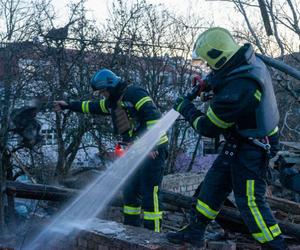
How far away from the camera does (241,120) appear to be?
3641 millimetres

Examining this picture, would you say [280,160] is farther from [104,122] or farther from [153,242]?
[104,122]

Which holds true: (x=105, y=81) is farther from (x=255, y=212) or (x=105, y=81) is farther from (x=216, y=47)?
(x=255, y=212)

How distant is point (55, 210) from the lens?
7.04 meters

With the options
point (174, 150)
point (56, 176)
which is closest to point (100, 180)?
point (56, 176)

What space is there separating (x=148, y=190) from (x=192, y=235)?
1.32 m

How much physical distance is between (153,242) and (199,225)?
16.7 inches

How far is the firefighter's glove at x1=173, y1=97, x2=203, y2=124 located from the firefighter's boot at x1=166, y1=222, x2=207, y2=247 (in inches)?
35.6

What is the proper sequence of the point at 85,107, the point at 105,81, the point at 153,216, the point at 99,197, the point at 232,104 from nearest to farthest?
the point at 232,104
the point at 153,216
the point at 105,81
the point at 85,107
the point at 99,197

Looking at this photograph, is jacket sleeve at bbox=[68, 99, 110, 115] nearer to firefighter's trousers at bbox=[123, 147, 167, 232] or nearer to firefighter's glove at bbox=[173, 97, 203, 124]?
firefighter's trousers at bbox=[123, 147, 167, 232]

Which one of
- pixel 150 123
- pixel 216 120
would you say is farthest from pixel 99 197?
pixel 216 120

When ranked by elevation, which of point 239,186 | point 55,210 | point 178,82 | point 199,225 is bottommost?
point 55,210

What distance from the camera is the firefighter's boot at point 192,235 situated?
390cm

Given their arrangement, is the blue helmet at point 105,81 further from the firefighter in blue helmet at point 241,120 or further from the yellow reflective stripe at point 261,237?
the yellow reflective stripe at point 261,237

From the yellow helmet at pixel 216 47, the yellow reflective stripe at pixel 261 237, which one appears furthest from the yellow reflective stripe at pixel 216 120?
the yellow reflective stripe at pixel 261 237
